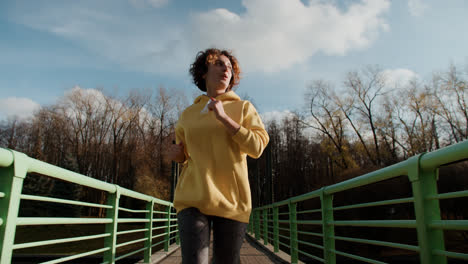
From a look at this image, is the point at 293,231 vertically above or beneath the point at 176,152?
beneath

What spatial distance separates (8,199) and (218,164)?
87cm

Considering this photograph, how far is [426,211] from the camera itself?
4.19 feet

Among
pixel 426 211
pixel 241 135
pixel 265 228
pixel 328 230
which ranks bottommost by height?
pixel 265 228

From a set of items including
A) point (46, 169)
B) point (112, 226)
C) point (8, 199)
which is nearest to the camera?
point (8, 199)

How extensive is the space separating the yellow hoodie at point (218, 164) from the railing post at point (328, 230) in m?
1.53

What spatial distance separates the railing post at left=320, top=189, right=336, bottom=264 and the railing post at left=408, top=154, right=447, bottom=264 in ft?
4.82

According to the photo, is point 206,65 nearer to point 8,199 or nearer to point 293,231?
point 8,199

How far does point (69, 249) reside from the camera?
1798 centimetres

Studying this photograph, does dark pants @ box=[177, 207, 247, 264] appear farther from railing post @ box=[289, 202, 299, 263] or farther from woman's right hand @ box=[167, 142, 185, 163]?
railing post @ box=[289, 202, 299, 263]

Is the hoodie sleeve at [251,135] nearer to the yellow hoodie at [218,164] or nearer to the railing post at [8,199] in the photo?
the yellow hoodie at [218,164]

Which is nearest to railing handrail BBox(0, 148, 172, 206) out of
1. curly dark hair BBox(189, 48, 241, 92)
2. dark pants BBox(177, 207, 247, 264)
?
dark pants BBox(177, 207, 247, 264)

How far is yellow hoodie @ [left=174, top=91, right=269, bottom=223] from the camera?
134 centimetres

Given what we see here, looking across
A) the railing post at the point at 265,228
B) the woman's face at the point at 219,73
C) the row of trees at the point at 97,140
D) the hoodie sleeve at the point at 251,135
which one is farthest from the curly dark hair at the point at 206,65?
the row of trees at the point at 97,140

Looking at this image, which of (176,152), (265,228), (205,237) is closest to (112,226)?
(176,152)
